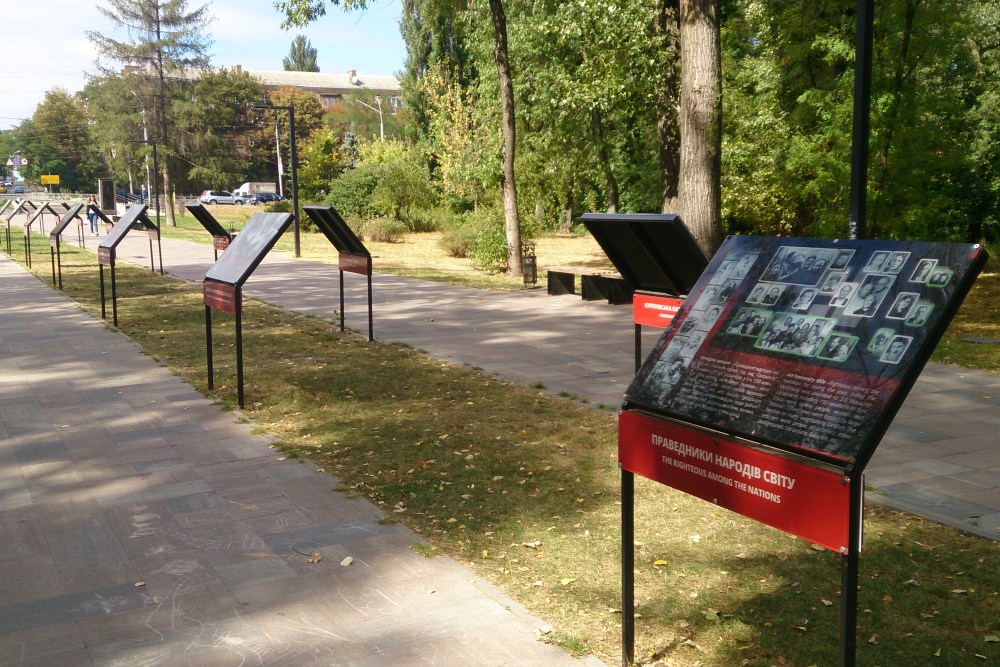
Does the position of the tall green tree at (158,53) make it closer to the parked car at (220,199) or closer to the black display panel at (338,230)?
the parked car at (220,199)

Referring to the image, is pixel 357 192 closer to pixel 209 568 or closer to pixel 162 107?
pixel 162 107

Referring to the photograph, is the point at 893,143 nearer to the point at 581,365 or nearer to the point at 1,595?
the point at 581,365

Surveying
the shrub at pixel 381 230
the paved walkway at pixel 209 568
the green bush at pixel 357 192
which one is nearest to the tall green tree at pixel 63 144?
the green bush at pixel 357 192

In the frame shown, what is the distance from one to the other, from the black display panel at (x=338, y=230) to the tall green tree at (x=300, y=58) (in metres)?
128

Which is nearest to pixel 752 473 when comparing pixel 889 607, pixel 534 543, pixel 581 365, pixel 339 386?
pixel 889 607

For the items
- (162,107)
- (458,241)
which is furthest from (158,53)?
(458,241)

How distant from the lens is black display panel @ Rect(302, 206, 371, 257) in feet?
38.3

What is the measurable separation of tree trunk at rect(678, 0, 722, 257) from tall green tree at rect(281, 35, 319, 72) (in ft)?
423

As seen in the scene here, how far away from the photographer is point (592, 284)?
54.1 feet

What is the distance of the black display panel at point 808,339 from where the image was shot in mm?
2564

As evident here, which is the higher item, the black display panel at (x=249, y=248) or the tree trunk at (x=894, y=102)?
the tree trunk at (x=894, y=102)

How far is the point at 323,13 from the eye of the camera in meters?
20.5

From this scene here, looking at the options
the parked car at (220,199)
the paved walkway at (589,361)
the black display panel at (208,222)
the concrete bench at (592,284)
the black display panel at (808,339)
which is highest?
the parked car at (220,199)

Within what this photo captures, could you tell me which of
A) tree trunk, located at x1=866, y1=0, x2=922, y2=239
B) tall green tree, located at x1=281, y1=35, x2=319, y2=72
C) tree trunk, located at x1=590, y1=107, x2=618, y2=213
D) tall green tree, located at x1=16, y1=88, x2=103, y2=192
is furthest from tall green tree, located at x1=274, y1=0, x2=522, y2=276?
tall green tree, located at x1=281, y1=35, x2=319, y2=72
